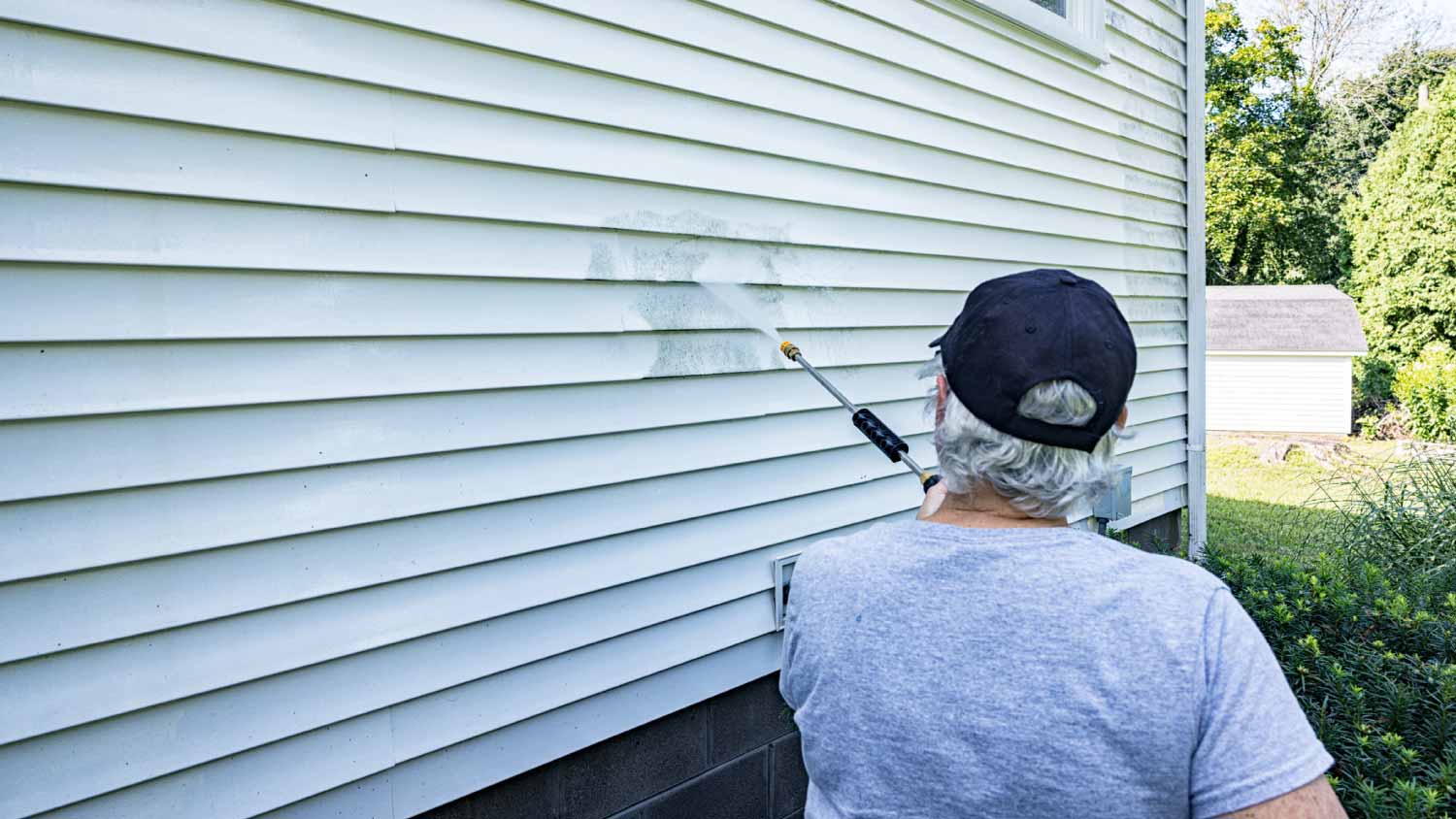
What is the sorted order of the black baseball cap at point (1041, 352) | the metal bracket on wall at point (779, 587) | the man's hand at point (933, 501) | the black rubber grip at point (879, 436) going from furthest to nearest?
the metal bracket on wall at point (779, 587) → the black rubber grip at point (879, 436) → the man's hand at point (933, 501) → the black baseball cap at point (1041, 352)

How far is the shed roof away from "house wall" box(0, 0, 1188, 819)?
18145mm

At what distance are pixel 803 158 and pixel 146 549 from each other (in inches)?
90.7

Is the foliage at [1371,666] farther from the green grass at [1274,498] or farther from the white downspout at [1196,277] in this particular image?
the green grass at [1274,498]

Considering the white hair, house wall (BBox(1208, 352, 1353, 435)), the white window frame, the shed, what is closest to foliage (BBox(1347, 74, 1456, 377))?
the shed

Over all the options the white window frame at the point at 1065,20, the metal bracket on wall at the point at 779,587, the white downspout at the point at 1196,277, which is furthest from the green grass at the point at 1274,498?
the metal bracket on wall at the point at 779,587

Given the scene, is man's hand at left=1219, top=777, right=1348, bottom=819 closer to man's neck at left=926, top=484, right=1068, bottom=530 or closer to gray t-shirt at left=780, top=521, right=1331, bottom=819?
gray t-shirt at left=780, top=521, right=1331, bottom=819

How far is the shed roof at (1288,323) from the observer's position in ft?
61.7

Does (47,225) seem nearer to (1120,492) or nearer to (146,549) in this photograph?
(146,549)

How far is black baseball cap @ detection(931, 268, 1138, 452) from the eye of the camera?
4.51ft

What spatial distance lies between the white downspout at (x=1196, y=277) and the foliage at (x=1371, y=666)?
159cm

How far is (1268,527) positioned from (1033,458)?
9.59 metres

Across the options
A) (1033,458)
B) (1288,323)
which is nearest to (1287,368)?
(1288,323)

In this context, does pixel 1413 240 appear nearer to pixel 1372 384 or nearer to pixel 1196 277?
pixel 1372 384

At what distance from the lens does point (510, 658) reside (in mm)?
2543
